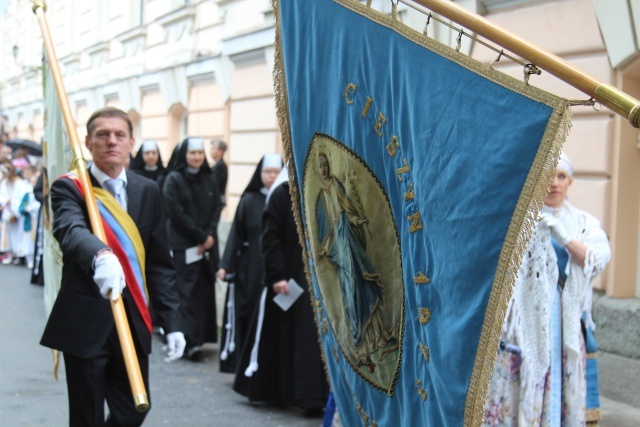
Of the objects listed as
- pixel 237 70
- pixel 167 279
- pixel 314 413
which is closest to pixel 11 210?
pixel 237 70

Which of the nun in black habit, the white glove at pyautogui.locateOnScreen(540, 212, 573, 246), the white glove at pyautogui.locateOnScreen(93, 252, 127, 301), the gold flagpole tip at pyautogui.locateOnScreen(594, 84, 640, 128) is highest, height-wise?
the gold flagpole tip at pyautogui.locateOnScreen(594, 84, 640, 128)

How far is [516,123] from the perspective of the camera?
7.37 feet

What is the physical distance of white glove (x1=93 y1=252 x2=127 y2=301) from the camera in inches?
146

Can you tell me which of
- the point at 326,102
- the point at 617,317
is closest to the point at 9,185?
the point at 617,317

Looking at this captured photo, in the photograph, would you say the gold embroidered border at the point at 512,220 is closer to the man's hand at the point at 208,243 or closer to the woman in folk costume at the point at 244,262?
the woman in folk costume at the point at 244,262

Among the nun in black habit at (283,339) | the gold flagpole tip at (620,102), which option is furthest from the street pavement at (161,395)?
the gold flagpole tip at (620,102)

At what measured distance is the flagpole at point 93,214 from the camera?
3229mm

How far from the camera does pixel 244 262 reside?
8047 mm

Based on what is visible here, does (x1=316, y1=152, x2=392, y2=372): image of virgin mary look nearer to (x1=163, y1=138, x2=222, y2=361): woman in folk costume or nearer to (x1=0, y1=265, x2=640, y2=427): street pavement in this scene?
(x1=0, y1=265, x2=640, y2=427): street pavement

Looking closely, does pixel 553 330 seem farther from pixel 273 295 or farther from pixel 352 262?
pixel 273 295

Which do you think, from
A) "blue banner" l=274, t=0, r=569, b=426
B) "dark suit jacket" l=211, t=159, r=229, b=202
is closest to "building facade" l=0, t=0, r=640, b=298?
"blue banner" l=274, t=0, r=569, b=426

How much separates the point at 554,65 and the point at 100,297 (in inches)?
103

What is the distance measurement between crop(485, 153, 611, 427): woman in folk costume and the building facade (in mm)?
2412

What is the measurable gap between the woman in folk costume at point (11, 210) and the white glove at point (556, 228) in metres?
13.6
